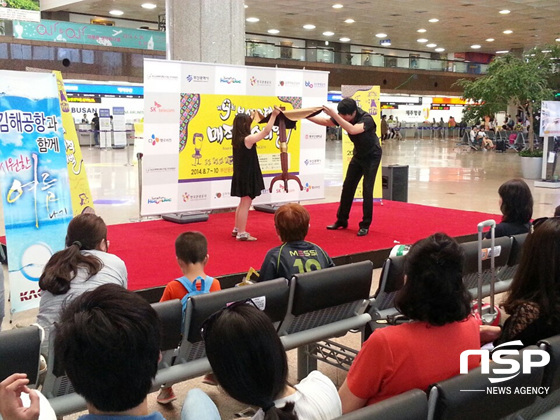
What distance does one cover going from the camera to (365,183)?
7.00 m

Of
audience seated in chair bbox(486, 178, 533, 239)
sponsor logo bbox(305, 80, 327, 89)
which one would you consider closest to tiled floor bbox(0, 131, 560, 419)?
audience seated in chair bbox(486, 178, 533, 239)

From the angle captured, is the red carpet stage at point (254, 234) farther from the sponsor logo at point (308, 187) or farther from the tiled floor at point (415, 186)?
the tiled floor at point (415, 186)

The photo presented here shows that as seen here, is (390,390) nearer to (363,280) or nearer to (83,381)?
(83,381)

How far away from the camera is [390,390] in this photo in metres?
2.05

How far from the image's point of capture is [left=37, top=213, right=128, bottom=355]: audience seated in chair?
2.96 meters

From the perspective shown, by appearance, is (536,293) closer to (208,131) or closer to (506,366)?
(506,366)

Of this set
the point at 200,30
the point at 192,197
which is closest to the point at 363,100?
the point at 200,30

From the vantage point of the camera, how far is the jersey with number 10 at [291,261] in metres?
3.67

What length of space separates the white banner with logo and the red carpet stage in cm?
35

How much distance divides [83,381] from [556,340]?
1.62 m

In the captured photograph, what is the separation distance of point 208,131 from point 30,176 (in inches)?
140

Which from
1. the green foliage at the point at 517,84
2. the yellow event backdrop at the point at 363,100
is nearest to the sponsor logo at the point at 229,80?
the yellow event backdrop at the point at 363,100

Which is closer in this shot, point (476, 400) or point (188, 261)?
point (476, 400)

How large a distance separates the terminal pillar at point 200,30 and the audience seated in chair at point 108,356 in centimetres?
743
